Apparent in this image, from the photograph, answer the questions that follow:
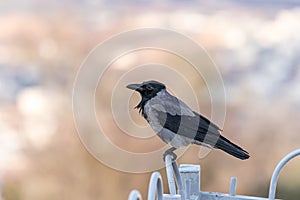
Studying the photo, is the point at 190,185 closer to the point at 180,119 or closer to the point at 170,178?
the point at 170,178

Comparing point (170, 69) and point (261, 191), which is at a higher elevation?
point (170, 69)

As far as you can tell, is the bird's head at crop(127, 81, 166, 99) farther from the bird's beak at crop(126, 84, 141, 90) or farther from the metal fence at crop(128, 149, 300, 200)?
the metal fence at crop(128, 149, 300, 200)

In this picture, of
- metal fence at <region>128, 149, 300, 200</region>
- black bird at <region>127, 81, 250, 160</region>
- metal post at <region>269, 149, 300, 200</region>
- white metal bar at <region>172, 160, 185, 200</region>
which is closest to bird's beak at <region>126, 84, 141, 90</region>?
black bird at <region>127, 81, 250, 160</region>

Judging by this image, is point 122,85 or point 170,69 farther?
point 170,69

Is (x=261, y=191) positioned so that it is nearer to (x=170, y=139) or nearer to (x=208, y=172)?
(x=208, y=172)

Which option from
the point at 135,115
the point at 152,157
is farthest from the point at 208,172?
the point at 152,157

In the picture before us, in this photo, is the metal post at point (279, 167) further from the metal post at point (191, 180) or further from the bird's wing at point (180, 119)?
the bird's wing at point (180, 119)

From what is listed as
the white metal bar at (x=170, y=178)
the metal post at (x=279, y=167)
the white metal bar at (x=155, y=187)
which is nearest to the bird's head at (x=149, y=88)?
the white metal bar at (x=170, y=178)
